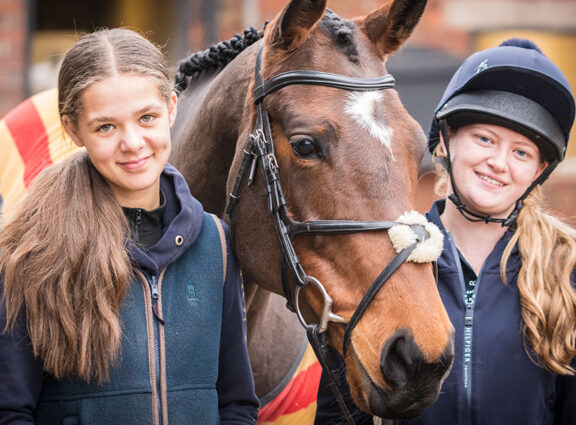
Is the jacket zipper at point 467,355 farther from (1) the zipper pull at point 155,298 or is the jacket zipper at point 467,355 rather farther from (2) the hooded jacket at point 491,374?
(1) the zipper pull at point 155,298

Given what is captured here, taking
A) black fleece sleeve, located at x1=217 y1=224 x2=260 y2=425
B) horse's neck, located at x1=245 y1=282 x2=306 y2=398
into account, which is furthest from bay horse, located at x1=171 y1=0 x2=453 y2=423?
horse's neck, located at x1=245 y1=282 x2=306 y2=398

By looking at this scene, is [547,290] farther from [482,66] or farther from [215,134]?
[215,134]

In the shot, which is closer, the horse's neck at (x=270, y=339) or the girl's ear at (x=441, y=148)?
the girl's ear at (x=441, y=148)

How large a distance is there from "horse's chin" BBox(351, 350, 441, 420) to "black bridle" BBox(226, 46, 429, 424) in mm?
115

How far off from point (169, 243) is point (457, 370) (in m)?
0.98

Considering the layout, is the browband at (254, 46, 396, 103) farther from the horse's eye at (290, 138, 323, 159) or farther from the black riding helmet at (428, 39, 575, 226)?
the black riding helmet at (428, 39, 575, 226)

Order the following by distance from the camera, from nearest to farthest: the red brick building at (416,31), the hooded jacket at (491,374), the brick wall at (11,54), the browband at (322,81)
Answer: the browband at (322,81) → the hooded jacket at (491,374) → the brick wall at (11,54) → the red brick building at (416,31)

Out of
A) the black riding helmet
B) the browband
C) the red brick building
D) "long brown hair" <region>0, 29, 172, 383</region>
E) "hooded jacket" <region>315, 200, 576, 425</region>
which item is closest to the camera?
"long brown hair" <region>0, 29, 172, 383</region>

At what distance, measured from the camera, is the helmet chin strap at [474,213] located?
2.41 metres

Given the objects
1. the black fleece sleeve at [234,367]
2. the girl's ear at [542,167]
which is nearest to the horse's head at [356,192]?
the black fleece sleeve at [234,367]

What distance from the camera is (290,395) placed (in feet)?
9.47

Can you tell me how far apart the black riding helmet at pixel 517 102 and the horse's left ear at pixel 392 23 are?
35cm

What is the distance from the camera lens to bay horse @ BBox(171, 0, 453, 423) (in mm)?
1822

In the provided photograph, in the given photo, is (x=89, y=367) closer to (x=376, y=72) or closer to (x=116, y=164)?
(x=116, y=164)
